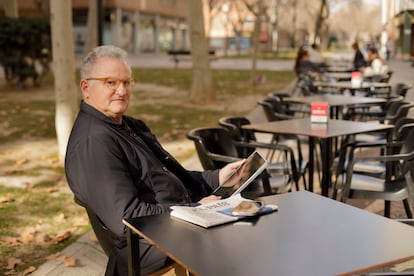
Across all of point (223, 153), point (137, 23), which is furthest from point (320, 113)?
point (137, 23)

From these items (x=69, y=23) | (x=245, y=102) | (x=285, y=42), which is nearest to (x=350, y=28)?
(x=285, y=42)

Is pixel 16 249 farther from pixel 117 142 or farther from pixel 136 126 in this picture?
pixel 117 142

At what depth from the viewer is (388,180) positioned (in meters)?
4.96

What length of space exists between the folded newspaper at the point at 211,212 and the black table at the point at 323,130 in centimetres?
247

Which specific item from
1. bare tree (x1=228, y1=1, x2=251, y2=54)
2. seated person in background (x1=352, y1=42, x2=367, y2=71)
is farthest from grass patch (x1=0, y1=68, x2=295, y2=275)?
bare tree (x1=228, y1=1, x2=251, y2=54)

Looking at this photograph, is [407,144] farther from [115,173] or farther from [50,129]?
[50,129]

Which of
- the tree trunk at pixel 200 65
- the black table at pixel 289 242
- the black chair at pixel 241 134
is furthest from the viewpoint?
the tree trunk at pixel 200 65

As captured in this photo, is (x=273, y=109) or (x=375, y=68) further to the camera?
(x=375, y=68)

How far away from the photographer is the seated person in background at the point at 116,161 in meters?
2.75

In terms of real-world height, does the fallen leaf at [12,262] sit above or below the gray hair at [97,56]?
below

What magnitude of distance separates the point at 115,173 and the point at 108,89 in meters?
0.49

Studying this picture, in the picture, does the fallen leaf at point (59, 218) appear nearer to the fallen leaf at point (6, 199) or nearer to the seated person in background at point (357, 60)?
the fallen leaf at point (6, 199)

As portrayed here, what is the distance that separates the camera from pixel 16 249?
15.3ft

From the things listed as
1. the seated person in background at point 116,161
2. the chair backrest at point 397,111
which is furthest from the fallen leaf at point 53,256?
the chair backrest at point 397,111
